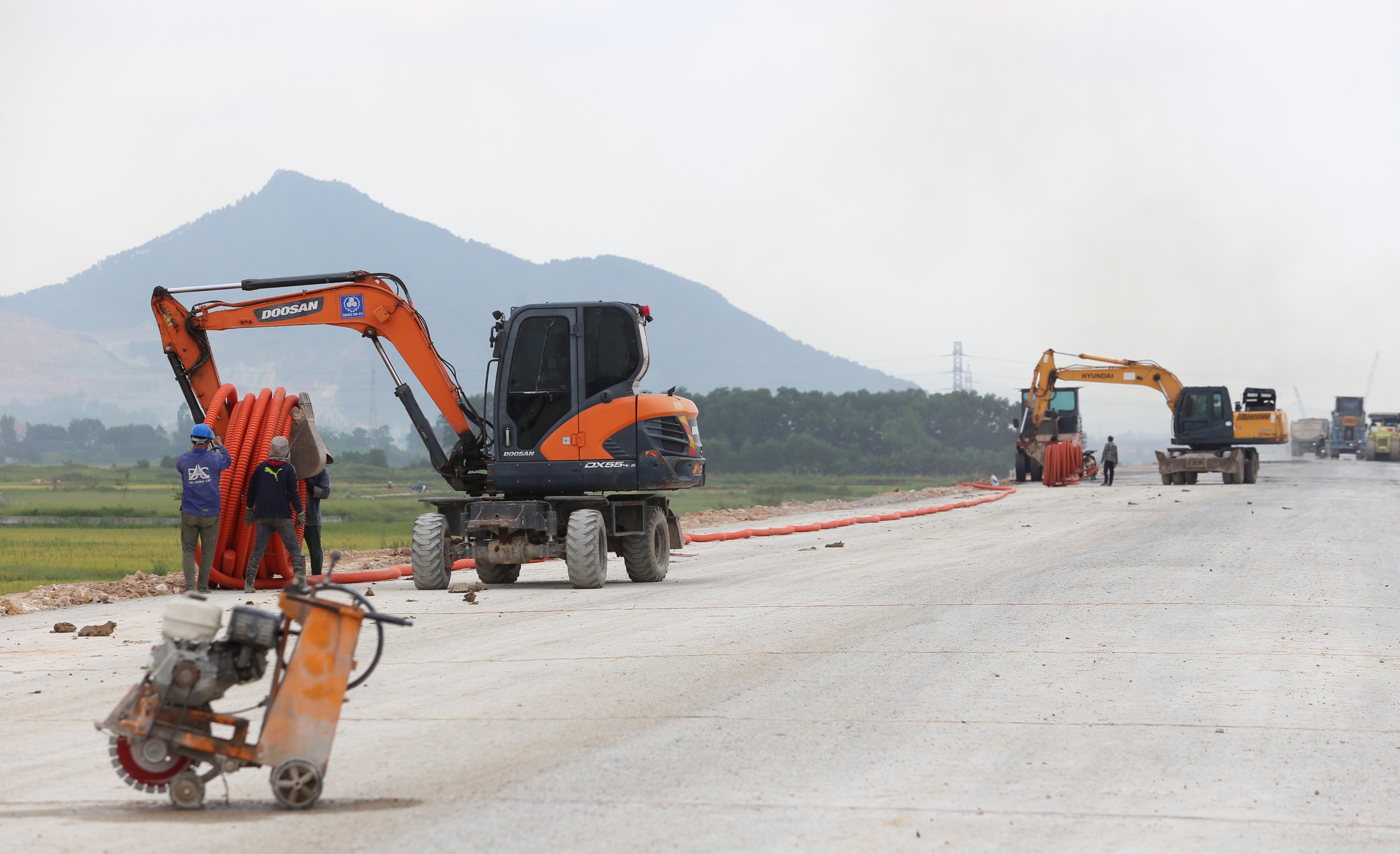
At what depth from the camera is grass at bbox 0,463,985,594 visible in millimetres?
26266

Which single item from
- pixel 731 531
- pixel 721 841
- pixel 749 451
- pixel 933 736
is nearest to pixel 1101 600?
pixel 933 736

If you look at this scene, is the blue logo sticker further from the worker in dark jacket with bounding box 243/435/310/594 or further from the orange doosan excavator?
the worker in dark jacket with bounding box 243/435/310/594

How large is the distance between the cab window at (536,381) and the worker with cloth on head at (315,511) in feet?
9.10

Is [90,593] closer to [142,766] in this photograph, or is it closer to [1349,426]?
[142,766]

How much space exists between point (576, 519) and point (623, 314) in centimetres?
263

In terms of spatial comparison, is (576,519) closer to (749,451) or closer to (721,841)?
(721,841)

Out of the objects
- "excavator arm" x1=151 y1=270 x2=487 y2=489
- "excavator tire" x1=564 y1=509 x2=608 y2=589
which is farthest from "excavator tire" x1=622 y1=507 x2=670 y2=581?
"excavator arm" x1=151 y1=270 x2=487 y2=489

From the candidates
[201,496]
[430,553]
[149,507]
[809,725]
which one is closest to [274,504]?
[201,496]

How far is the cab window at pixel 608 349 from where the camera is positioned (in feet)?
53.7

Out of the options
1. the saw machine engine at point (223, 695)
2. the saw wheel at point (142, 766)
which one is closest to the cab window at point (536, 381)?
the saw machine engine at point (223, 695)

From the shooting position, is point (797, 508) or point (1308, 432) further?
point (1308, 432)

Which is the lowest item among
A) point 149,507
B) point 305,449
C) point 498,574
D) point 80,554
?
point 80,554

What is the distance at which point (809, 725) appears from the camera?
8055 mm

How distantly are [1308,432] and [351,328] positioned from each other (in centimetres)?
9913
